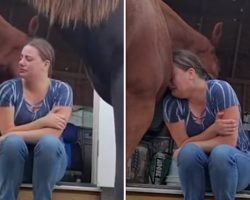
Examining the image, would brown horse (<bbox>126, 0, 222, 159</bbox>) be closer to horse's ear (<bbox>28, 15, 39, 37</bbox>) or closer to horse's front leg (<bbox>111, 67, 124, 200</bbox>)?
horse's front leg (<bbox>111, 67, 124, 200</bbox>)

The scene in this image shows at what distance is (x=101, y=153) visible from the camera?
335cm

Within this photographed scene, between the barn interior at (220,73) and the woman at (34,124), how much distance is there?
0.43 m

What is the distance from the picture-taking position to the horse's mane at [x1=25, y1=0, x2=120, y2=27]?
3406mm

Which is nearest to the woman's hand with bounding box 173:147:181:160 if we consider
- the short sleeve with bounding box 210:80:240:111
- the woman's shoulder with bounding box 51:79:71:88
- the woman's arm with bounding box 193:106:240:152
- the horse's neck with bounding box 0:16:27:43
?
the woman's arm with bounding box 193:106:240:152

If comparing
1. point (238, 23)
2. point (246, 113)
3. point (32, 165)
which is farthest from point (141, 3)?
point (32, 165)

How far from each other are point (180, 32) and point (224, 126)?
573 mm

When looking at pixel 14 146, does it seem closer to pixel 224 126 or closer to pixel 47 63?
pixel 47 63

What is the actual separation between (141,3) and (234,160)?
98cm

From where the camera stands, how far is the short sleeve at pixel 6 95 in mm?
3365

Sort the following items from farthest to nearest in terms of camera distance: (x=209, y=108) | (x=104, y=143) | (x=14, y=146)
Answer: (x=209, y=108) < (x=104, y=143) < (x=14, y=146)

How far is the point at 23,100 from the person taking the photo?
338 centimetres

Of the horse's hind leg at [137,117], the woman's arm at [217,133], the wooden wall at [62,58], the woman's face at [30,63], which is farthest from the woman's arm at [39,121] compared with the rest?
the woman's arm at [217,133]

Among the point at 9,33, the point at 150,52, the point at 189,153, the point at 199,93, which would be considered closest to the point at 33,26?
the point at 9,33

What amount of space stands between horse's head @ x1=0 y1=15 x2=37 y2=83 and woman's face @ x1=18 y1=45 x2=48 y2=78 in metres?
0.03
